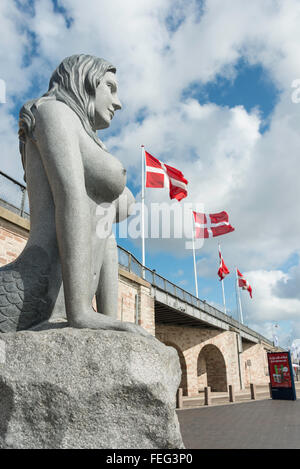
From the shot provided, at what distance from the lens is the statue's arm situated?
5.48ft

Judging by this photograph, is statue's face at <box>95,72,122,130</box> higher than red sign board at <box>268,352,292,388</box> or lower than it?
higher

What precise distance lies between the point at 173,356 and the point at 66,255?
0.71 metres

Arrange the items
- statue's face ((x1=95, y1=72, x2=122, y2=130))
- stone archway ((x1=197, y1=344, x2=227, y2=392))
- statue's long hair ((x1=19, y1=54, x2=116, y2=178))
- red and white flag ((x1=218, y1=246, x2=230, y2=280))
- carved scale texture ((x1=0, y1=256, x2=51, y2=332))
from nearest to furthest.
Answer: carved scale texture ((x1=0, y1=256, x2=51, y2=332)), statue's long hair ((x1=19, y1=54, x2=116, y2=178)), statue's face ((x1=95, y1=72, x2=122, y2=130)), red and white flag ((x1=218, y1=246, x2=230, y2=280)), stone archway ((x1=197, y1=344, x2=227, y2=392))

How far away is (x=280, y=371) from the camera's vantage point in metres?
12.0

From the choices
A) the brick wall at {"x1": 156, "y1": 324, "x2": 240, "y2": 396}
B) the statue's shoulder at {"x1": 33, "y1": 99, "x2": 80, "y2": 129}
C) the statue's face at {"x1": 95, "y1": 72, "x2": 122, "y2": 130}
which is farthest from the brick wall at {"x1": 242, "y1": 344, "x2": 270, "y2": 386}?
the statue's shoulder at {"x1": 33, "y1": 99, "x2": 80, "y2": 129}

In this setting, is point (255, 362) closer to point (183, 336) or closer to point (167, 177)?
point (183, 336)

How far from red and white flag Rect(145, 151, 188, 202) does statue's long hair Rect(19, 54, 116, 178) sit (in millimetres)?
10593

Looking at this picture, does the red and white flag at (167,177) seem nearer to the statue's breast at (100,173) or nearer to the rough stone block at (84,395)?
the statue's breast at (100,173)

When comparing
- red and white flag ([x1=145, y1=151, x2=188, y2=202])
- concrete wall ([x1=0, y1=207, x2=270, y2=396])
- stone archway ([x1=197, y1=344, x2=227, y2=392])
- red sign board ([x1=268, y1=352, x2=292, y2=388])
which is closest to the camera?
concrete wall ([x1=0, y1=207, x2=270, y2=396])

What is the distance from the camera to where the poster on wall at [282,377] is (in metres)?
11.5

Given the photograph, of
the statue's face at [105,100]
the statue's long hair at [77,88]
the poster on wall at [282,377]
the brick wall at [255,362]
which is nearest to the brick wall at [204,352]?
the poster on wall at [282,377]

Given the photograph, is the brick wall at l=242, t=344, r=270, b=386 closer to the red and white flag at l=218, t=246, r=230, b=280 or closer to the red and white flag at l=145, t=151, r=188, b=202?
the red and white flag at l=218, t=246, r=230, b=280

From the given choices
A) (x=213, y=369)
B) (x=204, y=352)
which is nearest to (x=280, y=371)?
(x=213, y=369)

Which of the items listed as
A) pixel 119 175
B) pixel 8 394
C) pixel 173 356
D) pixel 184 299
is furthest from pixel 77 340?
pixel 184 299
